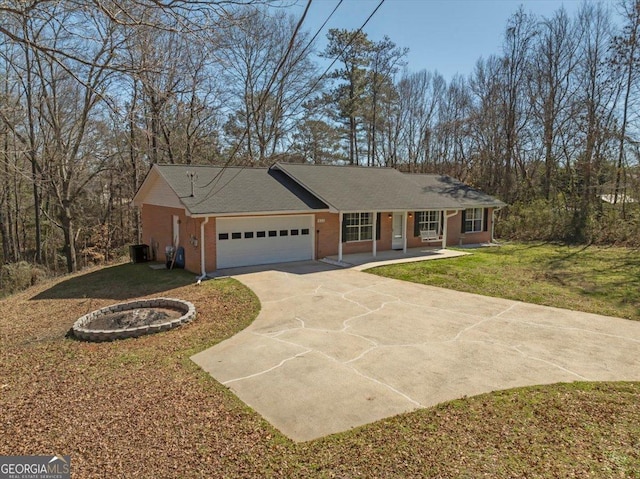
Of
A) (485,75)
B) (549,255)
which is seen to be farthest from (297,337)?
(485,75)

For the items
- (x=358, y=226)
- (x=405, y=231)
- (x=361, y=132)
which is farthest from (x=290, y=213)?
(x=361, y=132)

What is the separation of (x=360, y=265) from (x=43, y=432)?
11.3 m

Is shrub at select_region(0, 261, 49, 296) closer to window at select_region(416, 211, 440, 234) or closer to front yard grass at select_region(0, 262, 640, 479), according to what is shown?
front yard grass at select_region(0, 262, 640, 479)

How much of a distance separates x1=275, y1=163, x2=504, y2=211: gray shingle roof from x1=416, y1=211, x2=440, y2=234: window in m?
0.64

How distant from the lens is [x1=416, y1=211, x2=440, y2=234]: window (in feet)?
60.6

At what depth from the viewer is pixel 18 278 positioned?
17188 millimetres

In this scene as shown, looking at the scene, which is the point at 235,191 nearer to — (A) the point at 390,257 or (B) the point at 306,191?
(B) the point at 306,191

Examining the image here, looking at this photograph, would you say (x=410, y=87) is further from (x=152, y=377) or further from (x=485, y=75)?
(x=152, y=377)

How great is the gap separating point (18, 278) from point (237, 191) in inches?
414

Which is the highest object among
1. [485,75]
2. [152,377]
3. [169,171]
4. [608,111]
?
→ [485,75]

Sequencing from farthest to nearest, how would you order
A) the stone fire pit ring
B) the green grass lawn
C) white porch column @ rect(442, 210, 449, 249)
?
1. white porch column @ rect(442, 210, 449, 249)
2. the green grass lawn
3. the stone fire pit ring

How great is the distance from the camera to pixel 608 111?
2283cm

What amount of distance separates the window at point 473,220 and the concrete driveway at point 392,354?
34.9ft

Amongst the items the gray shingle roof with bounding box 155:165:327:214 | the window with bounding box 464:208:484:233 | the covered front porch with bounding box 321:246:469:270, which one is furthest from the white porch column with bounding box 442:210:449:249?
the gray shingle roof with bounding box 155:165:327:214
